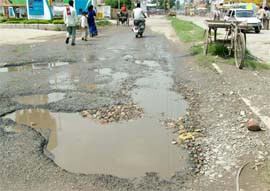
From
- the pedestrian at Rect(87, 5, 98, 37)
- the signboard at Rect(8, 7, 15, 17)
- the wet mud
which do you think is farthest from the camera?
the signboard at Rect(8, 7, 15, 17)

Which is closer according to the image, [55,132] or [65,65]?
[55,132]

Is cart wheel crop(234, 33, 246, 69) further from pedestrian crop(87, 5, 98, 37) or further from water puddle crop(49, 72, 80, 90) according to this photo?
pedestrian crop(87, 5, 98, 37)

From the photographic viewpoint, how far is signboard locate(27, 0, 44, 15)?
29197mm

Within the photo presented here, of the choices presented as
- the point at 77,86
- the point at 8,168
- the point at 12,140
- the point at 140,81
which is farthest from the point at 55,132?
the point at 140,81

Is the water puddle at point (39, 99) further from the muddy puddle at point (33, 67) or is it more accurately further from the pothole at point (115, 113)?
the muddy puddle at point (33, 67)

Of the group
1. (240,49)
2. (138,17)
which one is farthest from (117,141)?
(138,17)

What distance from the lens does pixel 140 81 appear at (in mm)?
8758

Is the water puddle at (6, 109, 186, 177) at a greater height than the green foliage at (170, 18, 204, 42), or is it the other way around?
the water puddle at (6, 109, 186, 177)

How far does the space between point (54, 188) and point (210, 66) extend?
7.19 metres

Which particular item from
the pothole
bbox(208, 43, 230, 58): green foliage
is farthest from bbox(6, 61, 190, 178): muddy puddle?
bbox(208, 43, 230, 58): green foliage

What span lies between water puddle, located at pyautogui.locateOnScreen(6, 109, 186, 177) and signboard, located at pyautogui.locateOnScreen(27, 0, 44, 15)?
965 inches

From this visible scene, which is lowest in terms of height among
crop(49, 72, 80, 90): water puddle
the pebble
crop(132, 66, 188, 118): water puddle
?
crop(132, 66, 188, 118): water puddle

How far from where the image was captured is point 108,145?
16.4ft

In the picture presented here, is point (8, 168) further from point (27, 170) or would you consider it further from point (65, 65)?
point (65, 65)
